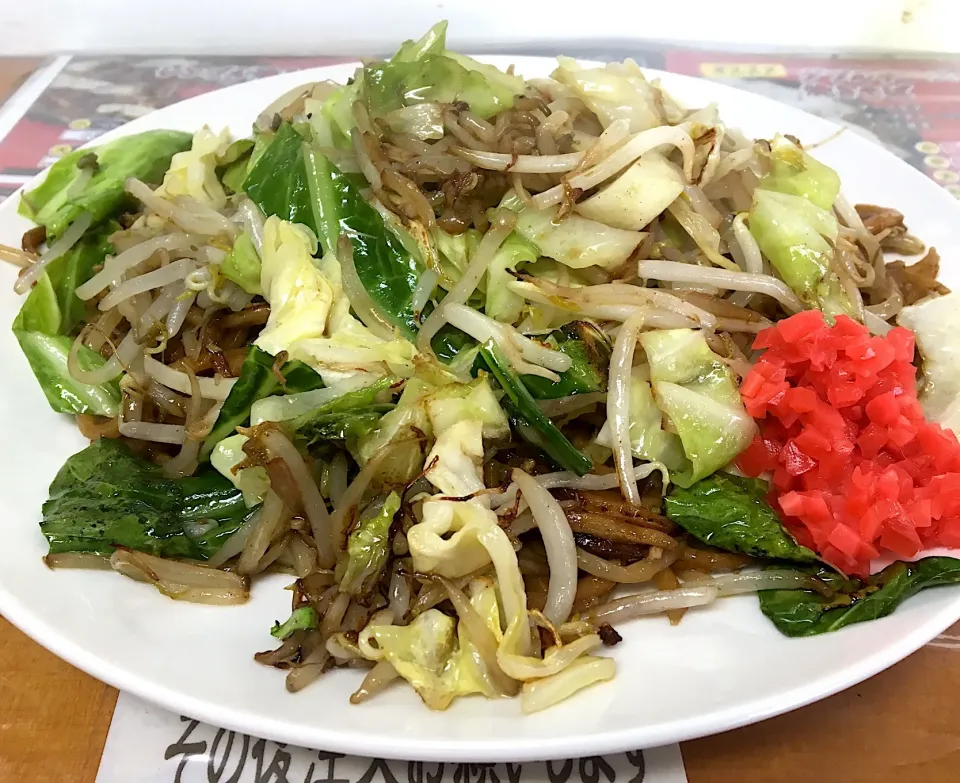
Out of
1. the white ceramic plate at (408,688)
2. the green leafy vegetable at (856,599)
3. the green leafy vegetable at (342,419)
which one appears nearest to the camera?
the white ceramic plate at (408,688)

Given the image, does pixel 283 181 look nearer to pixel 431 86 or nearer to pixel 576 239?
pixel 431 86

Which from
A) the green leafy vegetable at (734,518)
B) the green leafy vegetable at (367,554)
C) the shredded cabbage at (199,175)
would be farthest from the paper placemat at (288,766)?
the shredded cabbage at (199,175)

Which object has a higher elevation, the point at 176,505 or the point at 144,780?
the point at 176,505

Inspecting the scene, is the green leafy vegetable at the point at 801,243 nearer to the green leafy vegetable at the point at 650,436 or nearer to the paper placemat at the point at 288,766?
the green leafy vegetable at the point at 650,436

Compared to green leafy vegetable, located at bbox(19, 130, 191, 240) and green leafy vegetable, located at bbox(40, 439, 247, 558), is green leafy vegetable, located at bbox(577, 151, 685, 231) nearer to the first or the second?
green leafy vegetable, located at bbox(40, 439, 247, 558)

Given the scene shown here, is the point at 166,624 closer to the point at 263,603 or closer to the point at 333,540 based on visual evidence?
the point at 263,603

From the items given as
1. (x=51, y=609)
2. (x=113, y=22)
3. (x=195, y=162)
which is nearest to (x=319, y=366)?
(x=51, y=609)
